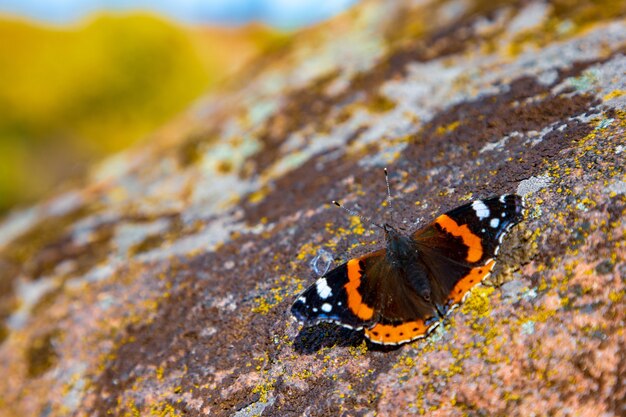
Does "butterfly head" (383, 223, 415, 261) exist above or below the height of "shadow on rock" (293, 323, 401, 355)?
above

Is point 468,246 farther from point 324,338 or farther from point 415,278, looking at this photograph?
point 324,338

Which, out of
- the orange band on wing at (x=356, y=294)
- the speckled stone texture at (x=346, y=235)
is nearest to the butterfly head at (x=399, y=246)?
the orange band on wing at (x=356, y=294)

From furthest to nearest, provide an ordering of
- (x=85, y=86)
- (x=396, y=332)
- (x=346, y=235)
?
(x=85, y=86)
(x=346, y=235)
(x=396, y=332)

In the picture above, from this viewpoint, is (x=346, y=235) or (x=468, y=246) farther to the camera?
(x=346, y=235)

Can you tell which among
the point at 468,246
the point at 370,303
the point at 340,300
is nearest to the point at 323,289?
the point at 340,300

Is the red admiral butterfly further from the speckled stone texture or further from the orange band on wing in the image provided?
the speckled stone texture

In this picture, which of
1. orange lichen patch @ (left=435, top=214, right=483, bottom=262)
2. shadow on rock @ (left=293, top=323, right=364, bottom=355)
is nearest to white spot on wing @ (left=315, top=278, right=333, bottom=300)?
shadow on rock @ (left=293, top=323, right=364, bottom=355)
